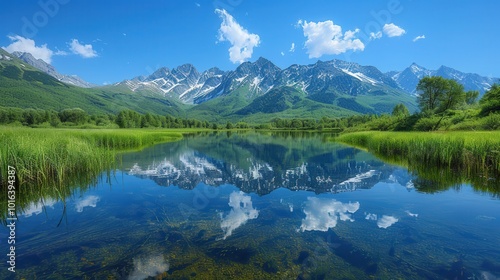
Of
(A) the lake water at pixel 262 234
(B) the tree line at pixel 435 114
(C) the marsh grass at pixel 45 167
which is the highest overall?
(B) the tree line at pixel 435 114

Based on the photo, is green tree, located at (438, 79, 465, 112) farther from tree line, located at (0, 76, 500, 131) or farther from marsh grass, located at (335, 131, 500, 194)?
marsh grass, located at (335, 131, 500, 194)

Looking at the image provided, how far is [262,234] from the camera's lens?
9.54m

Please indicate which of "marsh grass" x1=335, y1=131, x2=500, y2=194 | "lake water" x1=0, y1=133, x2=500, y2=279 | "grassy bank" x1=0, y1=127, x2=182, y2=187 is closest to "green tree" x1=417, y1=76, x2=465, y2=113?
"marsh grass" x1=335, y1=131, x2=500, y2=194

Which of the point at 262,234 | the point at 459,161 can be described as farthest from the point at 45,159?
the point at 459,161

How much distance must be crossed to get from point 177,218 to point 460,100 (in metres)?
79.9

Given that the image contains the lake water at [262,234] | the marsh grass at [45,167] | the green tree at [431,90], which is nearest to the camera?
the lake water at [262,234]

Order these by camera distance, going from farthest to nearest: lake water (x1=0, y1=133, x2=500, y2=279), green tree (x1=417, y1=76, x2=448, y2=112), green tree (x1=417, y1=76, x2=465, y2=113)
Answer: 1. green tree (x1=417, y1=76, x2=448, y2=112)
2. green tree (x1=417, y1=76, x2=465, y2=113)
3. lake water (x1=0, y1=133, x2=500, y2=279)

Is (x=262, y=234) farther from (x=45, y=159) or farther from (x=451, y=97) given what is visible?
(x=451, y=97)

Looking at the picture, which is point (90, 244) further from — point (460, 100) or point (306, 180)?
point (460, 100)

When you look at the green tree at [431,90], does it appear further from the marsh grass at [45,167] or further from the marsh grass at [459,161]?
the marsh grass at [45,167]

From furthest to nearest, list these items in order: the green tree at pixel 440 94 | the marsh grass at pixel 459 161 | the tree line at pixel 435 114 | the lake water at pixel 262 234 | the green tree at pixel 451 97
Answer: the green tree at pixel 440 94, the green tree at pixel 451 97, the tree line at pixel 435 114, the marsh grass at pixel 459 161, the lake water at pixel 262 234

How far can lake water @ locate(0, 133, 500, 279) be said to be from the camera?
7027 mm

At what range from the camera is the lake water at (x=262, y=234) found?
7.03m

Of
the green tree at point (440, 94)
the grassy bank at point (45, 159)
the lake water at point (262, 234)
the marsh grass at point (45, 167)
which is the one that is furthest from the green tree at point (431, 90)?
the marsh grass at point (45, 167)
